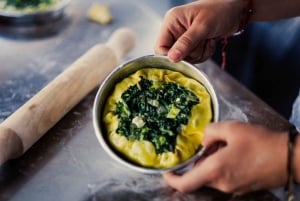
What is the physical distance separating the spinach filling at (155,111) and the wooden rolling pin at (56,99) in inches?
9.0

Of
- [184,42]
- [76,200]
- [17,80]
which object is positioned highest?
[184,42]

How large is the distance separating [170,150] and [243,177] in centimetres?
16

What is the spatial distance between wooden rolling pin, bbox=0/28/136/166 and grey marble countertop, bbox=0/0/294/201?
0.04 metres

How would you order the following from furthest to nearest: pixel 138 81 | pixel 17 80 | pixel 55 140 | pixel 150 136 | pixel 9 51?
pixel 9 51, pixel 17 80, pixel 55 140, pixel 138 81, pixel 150 136

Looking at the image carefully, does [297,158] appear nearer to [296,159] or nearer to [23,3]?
[296,159]

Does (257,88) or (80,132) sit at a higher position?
(80,132)

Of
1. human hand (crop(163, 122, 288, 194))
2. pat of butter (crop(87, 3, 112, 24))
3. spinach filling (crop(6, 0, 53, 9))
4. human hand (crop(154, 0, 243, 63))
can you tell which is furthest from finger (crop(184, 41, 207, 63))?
spinach filling (crop(6, 0, 53, 9))

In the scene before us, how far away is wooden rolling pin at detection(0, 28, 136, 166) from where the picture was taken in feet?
3.62

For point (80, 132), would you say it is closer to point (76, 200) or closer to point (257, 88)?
point (76, 200)

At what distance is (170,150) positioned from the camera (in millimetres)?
967

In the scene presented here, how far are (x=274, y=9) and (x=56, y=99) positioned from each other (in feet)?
2.14

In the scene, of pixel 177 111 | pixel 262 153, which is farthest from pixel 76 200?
pixel 262 153

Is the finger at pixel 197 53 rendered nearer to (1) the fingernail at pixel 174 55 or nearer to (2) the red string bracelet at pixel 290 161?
(1) the fingernail at pixel 174 55

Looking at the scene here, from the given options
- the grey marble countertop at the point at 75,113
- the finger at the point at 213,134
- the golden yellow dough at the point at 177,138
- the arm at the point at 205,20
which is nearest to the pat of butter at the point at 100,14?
the grey marble countertop at the point at 75,113
